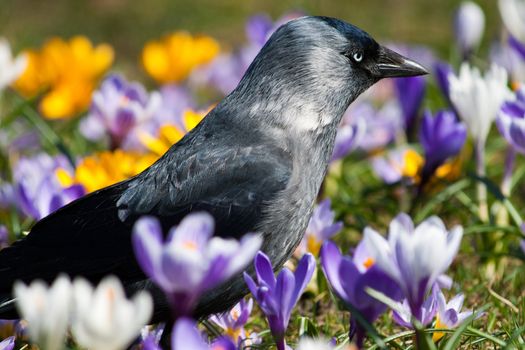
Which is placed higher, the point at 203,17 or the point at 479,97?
the point at 479,97

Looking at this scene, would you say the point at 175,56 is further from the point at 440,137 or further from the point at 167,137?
the point at 440,137

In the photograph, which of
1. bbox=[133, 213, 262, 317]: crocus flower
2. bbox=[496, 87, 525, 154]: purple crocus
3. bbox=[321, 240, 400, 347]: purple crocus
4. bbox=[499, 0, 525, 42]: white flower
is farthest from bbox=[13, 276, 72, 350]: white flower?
bbox=[499, 0, 525, 42]: white flower

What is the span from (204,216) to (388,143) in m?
3.02

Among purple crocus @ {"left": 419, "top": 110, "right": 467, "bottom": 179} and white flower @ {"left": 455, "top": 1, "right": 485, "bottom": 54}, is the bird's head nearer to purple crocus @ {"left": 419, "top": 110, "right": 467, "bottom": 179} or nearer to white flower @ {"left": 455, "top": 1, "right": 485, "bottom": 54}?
purple crocus @ {"left": 419, "top": 110, "right": 467, "bottom": 179}

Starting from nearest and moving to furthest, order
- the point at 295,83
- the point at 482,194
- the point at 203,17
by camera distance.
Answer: the point at 295,83 < the point at 482,194 < the point at 203,17

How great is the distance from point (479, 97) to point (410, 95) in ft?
2.65

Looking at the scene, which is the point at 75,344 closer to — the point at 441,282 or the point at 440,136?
the point at 441,282

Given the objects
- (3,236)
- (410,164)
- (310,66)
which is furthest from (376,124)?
(3,236)

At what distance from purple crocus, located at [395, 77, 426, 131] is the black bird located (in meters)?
1.13

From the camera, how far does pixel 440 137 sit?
336 cm

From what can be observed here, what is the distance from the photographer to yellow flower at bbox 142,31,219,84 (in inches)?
187

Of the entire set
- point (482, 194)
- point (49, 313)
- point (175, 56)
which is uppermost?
point (49, 313)

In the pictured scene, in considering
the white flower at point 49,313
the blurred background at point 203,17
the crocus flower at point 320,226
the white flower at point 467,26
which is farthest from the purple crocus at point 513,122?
the blurred background at point 203,17

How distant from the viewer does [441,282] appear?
2922 mm
